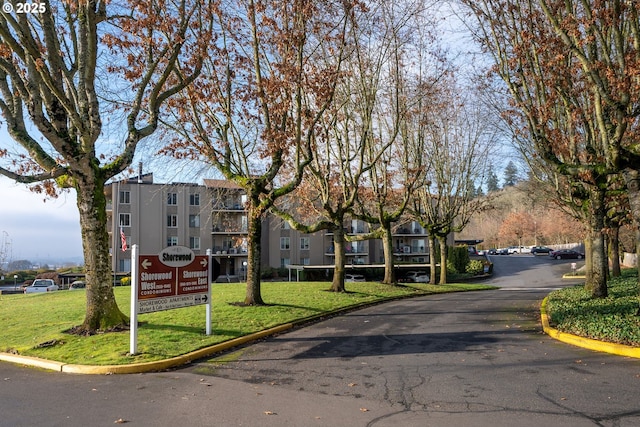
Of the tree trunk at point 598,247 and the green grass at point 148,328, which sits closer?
the green grass at point 148,328

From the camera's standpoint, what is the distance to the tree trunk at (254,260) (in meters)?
15.9

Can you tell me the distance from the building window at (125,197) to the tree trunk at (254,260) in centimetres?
4188

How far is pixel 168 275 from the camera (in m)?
10.8

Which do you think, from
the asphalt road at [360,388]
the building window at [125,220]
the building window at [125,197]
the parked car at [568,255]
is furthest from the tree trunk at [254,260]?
the parked car at [568,255]

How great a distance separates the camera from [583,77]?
1226cm

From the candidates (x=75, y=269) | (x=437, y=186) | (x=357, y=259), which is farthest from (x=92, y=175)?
(x=75, y=269)

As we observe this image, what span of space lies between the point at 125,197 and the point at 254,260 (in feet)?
139

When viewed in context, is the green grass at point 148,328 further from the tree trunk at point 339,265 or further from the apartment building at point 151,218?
the apartment building at point 151,218

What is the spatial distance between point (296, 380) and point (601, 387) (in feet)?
14.4

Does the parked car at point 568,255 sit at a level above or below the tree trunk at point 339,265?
below

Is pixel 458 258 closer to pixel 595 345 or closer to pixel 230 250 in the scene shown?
pixel 230 250

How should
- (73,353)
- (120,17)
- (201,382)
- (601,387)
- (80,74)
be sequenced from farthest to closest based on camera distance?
(120,17), (80,74), (73,353), (201,382), (601,387)

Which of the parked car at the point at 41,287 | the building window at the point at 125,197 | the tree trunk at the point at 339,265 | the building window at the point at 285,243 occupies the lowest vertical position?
the parked car at the point at 41,287

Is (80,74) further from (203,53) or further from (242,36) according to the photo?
(242,36)
